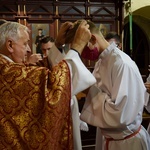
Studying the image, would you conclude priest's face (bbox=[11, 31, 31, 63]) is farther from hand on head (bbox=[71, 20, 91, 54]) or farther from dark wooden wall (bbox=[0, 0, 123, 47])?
dark wooden wall (bbox=[0, 0, 123, 47])

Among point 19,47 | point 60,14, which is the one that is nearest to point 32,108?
point 19,47

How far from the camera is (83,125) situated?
11.0ft

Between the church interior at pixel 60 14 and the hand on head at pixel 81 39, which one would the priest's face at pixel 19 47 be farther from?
the church interior at pixel 60 14

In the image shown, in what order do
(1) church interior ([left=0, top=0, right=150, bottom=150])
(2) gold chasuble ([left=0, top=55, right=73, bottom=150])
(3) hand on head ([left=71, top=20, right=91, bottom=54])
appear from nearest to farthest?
(2) gold chasuble ([left=0, top=55, right=73, bottom=150]) → (3) hand on head ([left=71, top=20, right=91, bottom=54]) → (1) church interior ([left=0, top=0, right=150, bottom=150])

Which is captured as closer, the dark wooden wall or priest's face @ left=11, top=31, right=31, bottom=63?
priest's face @ left=11, top=31, right=31, bottom=63

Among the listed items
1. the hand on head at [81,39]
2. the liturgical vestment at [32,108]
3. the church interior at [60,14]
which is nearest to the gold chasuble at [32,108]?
the liturgical vestment at [32,108]

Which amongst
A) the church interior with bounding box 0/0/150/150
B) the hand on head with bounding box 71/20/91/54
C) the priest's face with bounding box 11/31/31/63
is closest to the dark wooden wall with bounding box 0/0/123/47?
the church interior with bounding box 0/0/150/150

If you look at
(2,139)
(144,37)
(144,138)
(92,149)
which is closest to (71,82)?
(2,139)

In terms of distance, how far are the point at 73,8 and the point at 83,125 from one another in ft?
13.8

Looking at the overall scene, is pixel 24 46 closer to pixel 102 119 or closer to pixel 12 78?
pixel 12 78

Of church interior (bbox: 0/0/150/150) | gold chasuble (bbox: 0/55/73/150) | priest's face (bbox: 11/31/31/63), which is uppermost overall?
church interior (bbox: 0/0/150/150)

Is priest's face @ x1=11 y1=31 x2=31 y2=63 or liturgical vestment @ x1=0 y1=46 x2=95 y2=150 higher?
priest's face @ x1=11 y1=31 x2=31 y2=63

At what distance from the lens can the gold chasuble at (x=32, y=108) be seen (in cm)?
183

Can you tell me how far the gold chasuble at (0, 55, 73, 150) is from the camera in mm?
1827
